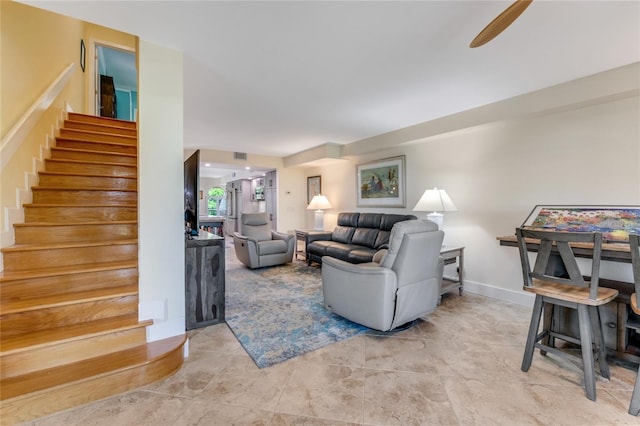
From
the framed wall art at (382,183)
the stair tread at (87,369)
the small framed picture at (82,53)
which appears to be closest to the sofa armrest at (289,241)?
the framed wall art at (382,183)

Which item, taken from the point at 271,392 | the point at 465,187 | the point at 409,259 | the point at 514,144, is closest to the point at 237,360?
the point at 271,392

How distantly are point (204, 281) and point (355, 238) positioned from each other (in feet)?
9.68

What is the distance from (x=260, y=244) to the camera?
16.2 ft

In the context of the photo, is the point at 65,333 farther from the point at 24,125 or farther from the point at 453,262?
the point at 453,262

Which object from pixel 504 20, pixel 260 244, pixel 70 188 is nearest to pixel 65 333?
pixel 70 188

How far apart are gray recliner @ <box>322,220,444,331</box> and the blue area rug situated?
0.27 metres

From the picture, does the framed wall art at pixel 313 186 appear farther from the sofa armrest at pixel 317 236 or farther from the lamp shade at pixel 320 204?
the sofa armrest at pixel 317 236

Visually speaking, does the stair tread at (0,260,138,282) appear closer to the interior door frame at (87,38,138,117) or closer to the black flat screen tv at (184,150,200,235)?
the black flat screen tv at (184,150,200,235)

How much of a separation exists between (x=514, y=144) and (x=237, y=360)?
3.81 m

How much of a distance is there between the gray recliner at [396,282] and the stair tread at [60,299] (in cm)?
177

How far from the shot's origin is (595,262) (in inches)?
63.4

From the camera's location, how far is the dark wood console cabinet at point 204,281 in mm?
2578

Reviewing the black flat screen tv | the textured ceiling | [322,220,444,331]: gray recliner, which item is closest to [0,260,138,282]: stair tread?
the black flat screen tv

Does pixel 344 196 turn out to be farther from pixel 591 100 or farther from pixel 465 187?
pixel 591 100
